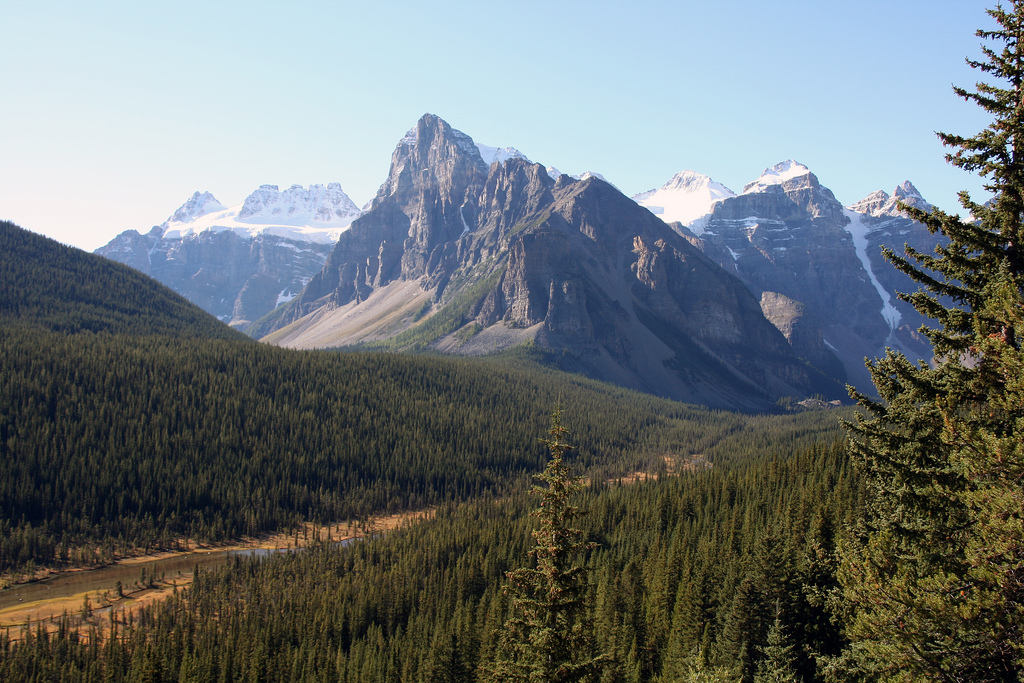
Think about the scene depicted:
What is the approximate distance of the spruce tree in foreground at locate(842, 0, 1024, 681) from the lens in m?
15.7

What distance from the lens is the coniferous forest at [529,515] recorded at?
60.3 ft

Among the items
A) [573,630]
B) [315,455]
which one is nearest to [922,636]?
[573,630]

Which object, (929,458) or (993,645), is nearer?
(993,645)

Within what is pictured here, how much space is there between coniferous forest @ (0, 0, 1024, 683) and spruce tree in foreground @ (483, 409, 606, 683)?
0.11m

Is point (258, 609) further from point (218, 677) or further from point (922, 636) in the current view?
point (922, 636)

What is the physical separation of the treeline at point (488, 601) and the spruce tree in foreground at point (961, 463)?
24.1ft

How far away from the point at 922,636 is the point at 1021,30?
17.4 meters

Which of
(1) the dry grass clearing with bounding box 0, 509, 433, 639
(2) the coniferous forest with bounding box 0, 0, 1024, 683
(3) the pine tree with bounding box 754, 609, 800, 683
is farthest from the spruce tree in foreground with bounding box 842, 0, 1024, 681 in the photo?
(1) the dry grass clearing with bounding box 0, 509, 433, 639

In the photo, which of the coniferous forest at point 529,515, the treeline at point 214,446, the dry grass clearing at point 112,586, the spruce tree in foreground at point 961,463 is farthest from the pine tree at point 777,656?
the treeline at point 214,446

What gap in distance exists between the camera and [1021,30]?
19703 millimetres

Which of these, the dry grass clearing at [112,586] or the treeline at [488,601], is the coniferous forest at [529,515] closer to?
the treeline at [488,601]

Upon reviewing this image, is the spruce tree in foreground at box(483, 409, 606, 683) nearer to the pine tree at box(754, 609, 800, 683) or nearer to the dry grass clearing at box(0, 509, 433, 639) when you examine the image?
the pine tree at box(754, 609, 800, 683)

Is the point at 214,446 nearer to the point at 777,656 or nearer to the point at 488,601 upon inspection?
the point at 488,601

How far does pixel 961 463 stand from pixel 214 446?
15225 cm
